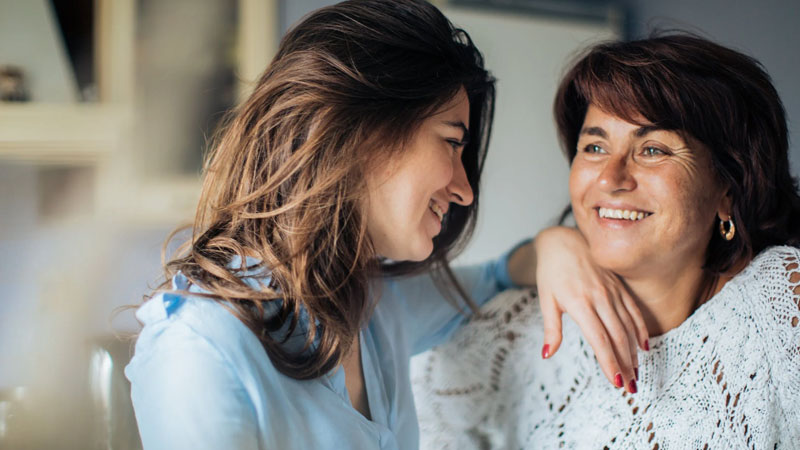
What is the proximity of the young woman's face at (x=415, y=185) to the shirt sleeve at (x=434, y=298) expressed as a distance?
0.77ft

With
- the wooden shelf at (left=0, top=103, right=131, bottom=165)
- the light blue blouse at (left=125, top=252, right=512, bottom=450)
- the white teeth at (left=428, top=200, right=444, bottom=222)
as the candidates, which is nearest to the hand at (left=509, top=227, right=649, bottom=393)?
the white teeth at (left=428, top=200, right=444, bottom=222)

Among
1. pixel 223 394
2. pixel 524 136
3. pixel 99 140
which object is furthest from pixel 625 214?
pixel 99 140

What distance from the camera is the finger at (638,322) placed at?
1.07 metres

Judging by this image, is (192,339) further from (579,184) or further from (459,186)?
(579,184)

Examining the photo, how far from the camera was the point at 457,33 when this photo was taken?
1.04 meters

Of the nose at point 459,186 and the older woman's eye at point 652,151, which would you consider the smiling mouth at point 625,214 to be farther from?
the nose at point 459,186

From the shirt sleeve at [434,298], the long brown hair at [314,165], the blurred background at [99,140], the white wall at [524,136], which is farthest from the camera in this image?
the white wall at [524,136]

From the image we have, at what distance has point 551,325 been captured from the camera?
1.09m

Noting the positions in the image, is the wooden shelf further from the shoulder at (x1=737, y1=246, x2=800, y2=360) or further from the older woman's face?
the shoulder at (x1=737, y1=246, x2=800, y2=360)

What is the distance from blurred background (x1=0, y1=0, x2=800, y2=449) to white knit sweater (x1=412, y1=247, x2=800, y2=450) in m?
0.82

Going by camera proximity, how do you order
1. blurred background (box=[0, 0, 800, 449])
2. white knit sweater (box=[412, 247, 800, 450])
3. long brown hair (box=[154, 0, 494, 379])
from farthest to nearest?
blurred background (box=[0, 0, 800, 449])
white knit sweater (box=[412, 247, 800, 450])
long brown hair (box=[154, 0, 494, 379])

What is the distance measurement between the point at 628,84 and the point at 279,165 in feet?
2.07

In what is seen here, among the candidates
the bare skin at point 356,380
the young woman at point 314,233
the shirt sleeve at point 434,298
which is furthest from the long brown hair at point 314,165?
the shirt sleeve at point 434,298

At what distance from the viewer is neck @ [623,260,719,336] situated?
116 cm
